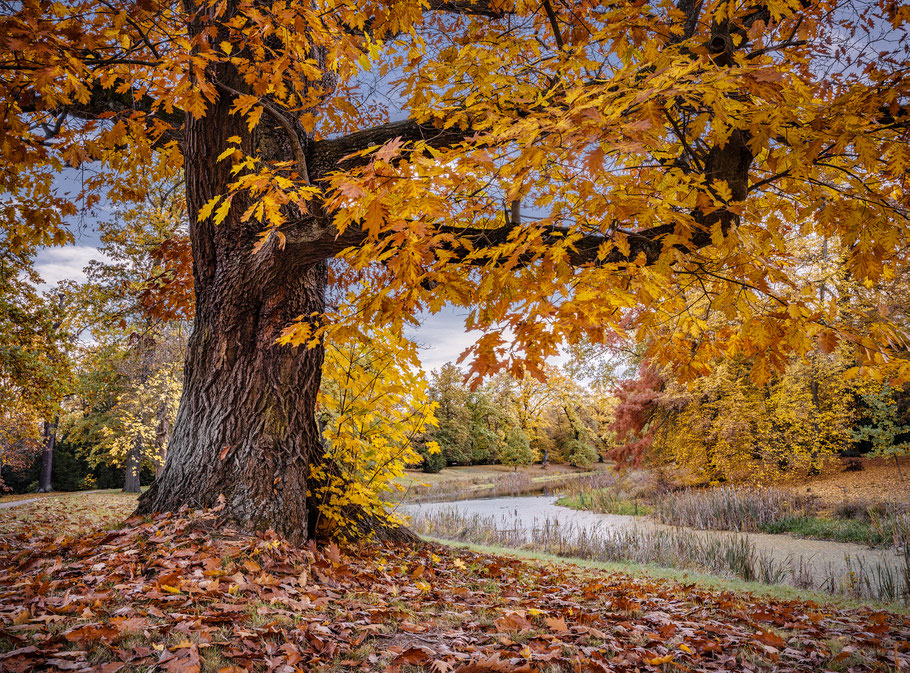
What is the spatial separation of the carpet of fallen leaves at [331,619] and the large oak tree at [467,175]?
27.4 inches

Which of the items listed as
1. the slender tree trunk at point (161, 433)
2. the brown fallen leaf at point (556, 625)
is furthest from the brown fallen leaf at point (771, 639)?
the slender tree trunk at point (161, 433)

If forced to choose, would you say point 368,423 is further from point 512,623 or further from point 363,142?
point 363,142

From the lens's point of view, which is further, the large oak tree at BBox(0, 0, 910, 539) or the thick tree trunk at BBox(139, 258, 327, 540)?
the thick tree trunk at BBox(139, 258, 327, 540)

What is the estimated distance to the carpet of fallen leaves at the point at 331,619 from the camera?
6.39 ft

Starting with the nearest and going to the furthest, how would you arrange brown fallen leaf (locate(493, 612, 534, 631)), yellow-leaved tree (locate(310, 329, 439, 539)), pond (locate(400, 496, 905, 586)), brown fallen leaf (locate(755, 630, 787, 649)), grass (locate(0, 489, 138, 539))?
brown fallen leaf (locate(493, 612, 534, 631)) < brown fallen leaf (locate(755, 630, 787, 649)) < yellow-leaved tree (locate(310, 329, 439, 539)) < grass (locate(0, 489, 138, 539)) < pond (locate(400, 496, 905, 586))

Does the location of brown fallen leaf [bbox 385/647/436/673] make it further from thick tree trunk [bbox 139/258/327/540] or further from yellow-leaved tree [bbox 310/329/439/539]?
yellow-leaved tree [bbox 310/329/439/539]

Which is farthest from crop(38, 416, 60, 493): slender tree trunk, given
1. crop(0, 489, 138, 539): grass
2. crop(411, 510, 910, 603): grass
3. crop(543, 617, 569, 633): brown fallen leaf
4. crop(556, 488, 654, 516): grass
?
crop(543, 617, 569, 633): brown fallen leaf

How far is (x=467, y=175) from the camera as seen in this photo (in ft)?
9.86

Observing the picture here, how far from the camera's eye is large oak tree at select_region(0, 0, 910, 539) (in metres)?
2.56

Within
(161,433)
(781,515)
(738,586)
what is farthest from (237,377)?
(161,433)

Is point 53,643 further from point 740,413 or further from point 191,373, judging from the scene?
point 740,413

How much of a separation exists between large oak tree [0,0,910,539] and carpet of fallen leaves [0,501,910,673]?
70 centimetres

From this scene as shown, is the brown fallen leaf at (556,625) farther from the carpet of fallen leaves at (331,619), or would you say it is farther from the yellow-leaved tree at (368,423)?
the yellow-leaved tree at (368,423)

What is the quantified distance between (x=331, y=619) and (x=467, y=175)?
8.99 feet
